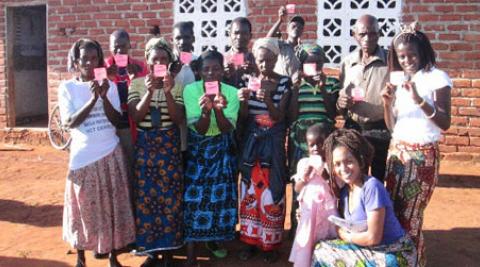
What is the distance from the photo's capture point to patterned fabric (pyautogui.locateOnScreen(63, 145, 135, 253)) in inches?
131

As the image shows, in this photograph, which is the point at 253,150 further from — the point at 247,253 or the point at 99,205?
the point at 99,205

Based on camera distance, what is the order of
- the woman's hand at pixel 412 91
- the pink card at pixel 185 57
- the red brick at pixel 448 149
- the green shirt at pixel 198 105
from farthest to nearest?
1. the red brick at pixel 448 149
2. the pink card at pixel 185 57
3. the green shirt at pixel 198 105
4. the woman's hand at pixel 412 91

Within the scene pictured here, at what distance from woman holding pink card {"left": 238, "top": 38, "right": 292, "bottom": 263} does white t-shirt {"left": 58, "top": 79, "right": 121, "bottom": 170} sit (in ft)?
3.07

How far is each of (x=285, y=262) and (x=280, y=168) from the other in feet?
2.38

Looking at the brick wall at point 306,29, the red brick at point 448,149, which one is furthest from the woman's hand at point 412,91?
the red brick at point 448,149

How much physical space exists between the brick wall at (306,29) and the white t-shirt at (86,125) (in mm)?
4301

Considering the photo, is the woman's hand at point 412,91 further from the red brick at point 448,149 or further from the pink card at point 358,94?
the red brick at point 448,149

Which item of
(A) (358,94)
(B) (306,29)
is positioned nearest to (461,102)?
(B) (306,29)

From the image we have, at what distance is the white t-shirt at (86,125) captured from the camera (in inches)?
128

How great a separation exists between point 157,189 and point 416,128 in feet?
5.71

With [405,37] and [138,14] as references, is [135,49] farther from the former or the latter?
[405,37]

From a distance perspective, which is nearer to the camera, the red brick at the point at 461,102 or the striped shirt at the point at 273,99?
the striped shirt at the point at 273,99

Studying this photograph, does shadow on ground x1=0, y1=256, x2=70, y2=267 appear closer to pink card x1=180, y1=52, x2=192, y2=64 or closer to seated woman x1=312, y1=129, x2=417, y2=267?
pink card x1=180, y1=52, x2=192, y2=64

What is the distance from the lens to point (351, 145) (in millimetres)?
2852
